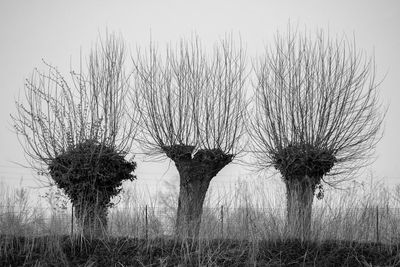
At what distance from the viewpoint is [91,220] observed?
52.4ft

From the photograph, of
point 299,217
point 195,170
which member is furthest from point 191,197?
point 299,217

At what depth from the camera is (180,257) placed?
12984 mm

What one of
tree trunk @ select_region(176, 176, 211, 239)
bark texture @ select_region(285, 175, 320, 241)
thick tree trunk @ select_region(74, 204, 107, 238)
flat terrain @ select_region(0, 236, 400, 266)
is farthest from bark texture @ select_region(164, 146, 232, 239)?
flat terrain @ select_region(0, 236, 400, 266)

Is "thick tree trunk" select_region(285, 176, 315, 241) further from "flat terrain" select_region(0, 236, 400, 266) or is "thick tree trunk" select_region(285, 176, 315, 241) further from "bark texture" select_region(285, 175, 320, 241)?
"flat terrain" select_region(0, 236, 400, 266)

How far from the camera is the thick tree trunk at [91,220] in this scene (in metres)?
14.5

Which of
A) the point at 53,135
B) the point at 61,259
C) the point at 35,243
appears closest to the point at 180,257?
the point at 61,259

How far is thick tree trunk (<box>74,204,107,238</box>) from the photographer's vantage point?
14516mm

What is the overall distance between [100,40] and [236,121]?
534 cm

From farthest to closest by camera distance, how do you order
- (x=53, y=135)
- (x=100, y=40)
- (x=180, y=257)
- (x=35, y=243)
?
(x=100, y=40) → (x=53, y=135) → (x=35, y=243) → (x=180, y=257)

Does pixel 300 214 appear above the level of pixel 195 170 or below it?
below

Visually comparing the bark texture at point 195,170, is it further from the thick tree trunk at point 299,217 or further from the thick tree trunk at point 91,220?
the thick tree trunk at point 299,217

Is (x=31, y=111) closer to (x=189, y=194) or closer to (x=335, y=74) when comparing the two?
(x=189, y=194)

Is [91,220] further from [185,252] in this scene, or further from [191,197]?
[185,252]

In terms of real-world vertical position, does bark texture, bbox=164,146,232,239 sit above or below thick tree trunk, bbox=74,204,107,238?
above
